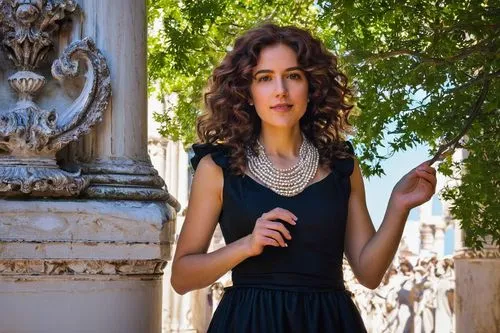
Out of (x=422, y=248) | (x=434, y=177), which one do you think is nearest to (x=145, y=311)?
(x=434, y=177)

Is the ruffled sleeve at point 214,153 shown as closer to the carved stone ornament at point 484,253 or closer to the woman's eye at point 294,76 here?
the woman's eye at point 294,76

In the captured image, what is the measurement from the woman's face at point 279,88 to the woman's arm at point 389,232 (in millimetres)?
400

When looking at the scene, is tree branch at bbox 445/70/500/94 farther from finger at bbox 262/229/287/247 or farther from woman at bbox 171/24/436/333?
finger at bbox 262/229/287/247

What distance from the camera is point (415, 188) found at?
4.39 m

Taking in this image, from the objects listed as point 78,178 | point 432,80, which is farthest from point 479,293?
point 78,178

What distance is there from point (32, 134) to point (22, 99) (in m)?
0.16

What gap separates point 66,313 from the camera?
4.70 metres

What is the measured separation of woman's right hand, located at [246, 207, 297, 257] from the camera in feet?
13.3

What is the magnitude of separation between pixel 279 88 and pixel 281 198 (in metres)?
0.34

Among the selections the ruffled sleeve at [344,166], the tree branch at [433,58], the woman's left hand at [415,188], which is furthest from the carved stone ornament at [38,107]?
the tree branch at [433,58]

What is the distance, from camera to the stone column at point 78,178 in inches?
184

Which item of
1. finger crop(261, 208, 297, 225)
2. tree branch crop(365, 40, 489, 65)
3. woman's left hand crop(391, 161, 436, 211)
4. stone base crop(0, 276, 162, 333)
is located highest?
tree branch crop(365, 40, 489, 65)

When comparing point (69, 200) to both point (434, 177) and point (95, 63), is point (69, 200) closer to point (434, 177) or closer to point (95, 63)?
point (95, 63)

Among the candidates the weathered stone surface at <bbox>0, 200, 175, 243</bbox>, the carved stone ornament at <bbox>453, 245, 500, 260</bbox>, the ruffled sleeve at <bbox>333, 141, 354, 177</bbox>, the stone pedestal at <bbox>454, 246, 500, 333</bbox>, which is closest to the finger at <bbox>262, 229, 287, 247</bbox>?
the ruffled sleeve at <bbox>333, 141, 354, 177</bbox>
